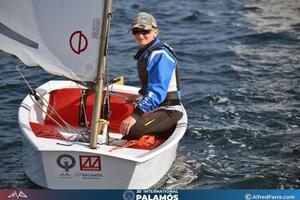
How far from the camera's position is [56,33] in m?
6.50

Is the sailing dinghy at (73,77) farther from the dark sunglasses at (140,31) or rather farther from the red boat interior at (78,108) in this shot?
the red boat interior at (78,108)

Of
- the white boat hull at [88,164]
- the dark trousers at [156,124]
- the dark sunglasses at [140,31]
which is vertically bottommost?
the white boat hull at [88,164]

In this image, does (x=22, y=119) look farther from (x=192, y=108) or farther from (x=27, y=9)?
(x=192, y=108)

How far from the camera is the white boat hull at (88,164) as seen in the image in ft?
21.2

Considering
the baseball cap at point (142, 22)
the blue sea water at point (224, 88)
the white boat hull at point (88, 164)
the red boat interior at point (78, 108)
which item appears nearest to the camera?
the white boat hull at point (88, 164)

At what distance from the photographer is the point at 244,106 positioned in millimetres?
10438

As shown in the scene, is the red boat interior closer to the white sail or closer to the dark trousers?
the dark trousers

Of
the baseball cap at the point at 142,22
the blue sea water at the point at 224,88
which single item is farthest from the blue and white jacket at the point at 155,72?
the blue sea water at the point at 224,88

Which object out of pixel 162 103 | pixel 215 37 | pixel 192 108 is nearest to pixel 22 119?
Answer: pixel 162 103

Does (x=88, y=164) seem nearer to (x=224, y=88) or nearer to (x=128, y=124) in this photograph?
(x=128, y=124)

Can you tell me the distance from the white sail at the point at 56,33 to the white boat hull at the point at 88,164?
0.81 metres

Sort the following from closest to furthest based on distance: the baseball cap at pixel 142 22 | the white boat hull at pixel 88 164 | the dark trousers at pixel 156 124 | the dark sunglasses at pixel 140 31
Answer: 1. the white boat hull at pixel 88 164
2. the baseball cap at pixel 142 22
3. the dark sunglasses at pixel 140 31
4. the dark trousers at pixel 156 124

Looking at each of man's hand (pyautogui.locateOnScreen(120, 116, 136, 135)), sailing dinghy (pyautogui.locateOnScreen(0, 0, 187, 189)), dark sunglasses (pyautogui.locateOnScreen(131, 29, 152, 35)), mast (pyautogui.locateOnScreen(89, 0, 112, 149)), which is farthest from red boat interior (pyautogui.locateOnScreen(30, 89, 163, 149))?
mast (pyautogui.locateOnScreen(89, 0, 112, 149))

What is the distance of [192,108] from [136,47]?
400 cm
